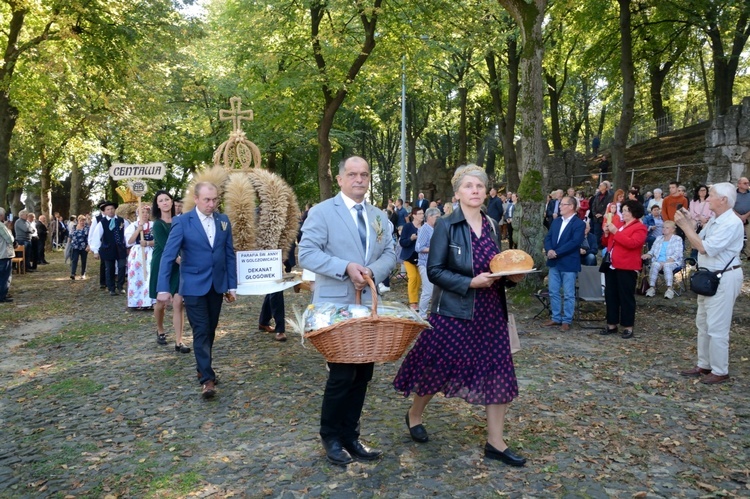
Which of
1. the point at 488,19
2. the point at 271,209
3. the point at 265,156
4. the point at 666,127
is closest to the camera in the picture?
the point at 271,209

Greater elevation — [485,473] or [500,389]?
[500,389]

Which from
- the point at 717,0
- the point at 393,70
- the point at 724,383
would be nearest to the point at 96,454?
the point at 724,383

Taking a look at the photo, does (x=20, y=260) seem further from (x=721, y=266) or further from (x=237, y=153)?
(x=721, y=266)

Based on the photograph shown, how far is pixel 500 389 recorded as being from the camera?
4.51 metres

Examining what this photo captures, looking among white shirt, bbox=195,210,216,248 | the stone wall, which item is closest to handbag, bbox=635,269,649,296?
white shirt, bbox=195,210,216,248

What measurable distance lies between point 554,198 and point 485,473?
487 inches

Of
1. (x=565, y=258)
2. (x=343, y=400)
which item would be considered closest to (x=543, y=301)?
(x=565, y=258)

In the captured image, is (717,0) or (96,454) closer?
→ (96,454)

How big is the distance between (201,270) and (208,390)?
123 centimetres

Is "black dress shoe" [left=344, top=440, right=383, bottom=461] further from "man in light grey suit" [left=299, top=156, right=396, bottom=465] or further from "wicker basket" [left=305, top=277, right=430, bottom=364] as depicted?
"wicker basket" [left=305, top=277, right=430, bottom=364]

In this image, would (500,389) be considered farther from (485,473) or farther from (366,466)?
(366,466)

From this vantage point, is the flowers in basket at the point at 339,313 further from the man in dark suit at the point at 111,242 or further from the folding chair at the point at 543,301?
the man in dark suit at the point at 111,242

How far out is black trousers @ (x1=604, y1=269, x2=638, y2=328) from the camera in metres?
9.30

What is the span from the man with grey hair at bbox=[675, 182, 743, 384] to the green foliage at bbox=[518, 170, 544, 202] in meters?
4.66
